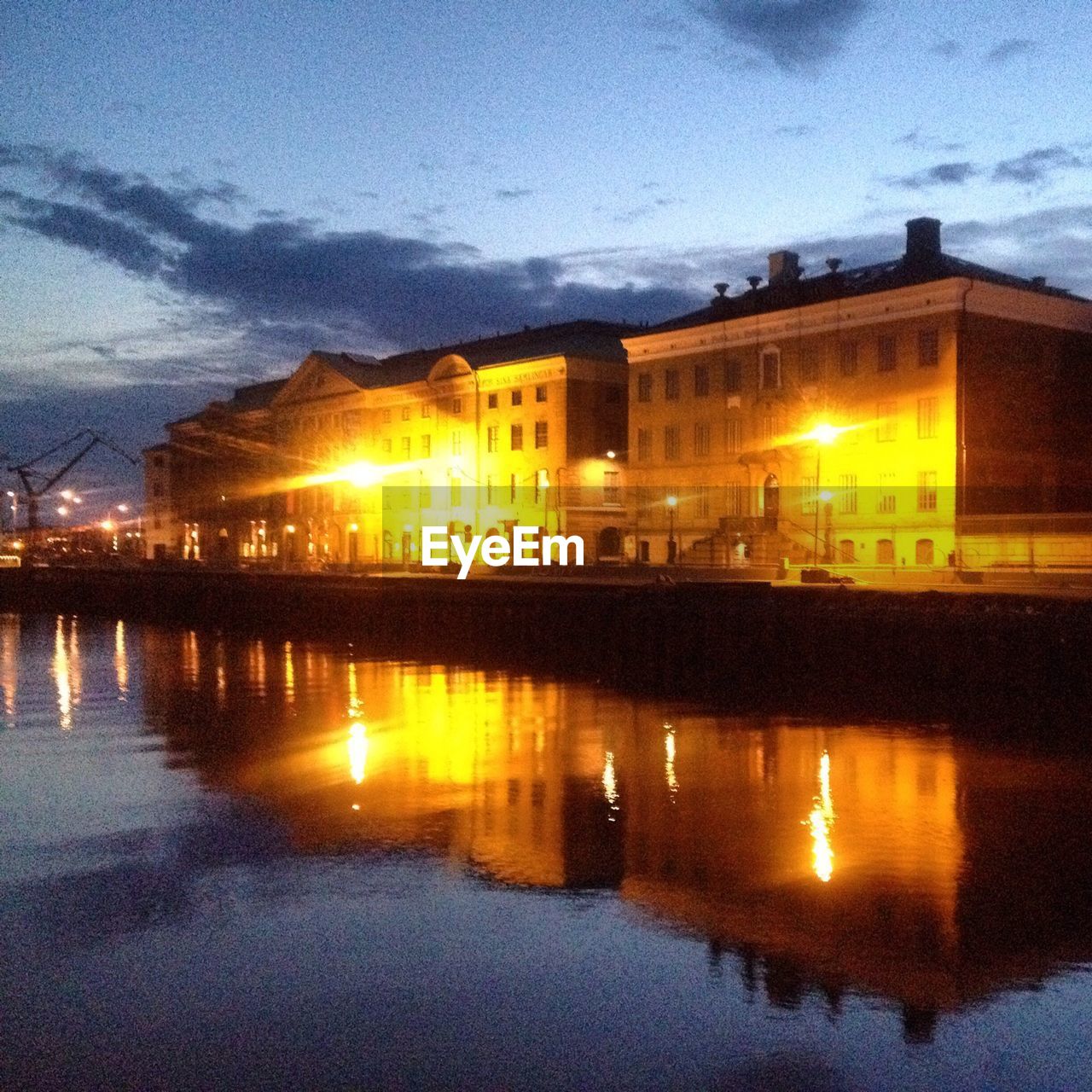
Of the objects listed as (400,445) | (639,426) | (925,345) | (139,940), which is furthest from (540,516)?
(139,940)

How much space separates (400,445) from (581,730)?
201ft

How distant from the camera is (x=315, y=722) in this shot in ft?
98.5

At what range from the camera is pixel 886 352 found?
57.1m

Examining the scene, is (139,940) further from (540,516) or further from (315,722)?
(540,516)

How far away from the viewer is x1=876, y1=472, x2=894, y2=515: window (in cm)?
5669

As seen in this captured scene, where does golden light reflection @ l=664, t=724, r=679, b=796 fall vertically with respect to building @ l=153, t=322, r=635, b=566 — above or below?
below

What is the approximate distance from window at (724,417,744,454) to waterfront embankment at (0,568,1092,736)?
14059mm

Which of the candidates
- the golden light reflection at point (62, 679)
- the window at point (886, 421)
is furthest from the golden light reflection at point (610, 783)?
the window at point (886, 421)

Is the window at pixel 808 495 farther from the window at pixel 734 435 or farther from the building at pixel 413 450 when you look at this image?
the building at pixel 413 450

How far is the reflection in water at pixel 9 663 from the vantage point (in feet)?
119

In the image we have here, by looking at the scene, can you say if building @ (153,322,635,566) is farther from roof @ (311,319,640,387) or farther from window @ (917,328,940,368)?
window @ (917,328,940,368)

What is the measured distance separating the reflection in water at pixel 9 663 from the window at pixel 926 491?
3531cm

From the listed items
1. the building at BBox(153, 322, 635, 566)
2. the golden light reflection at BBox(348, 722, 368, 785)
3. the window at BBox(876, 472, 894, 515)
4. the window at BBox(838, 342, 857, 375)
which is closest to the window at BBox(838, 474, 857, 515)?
the window at BBox(876, 472, 894, 515)

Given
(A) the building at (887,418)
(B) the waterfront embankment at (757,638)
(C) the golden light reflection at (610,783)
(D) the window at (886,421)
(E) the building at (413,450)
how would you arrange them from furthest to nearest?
(E) the building at (413,450) → (D) the window at (886,421) → (A) the building at (887,418) → (B) the waterfront embankment at (757,638) → (C) the golden light reflection at (610,783)
